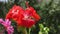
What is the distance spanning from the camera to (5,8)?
325 cm

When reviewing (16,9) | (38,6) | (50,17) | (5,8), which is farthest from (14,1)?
(16,9)

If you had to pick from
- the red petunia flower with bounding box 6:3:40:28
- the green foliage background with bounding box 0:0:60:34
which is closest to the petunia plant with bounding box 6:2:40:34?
the red petunia flower with bounding box 6:3:40:28

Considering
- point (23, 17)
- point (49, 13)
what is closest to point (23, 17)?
point (23, 17)

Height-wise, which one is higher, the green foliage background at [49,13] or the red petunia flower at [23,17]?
the red petunia flower at [23,17]

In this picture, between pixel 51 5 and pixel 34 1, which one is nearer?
pixel 51 5

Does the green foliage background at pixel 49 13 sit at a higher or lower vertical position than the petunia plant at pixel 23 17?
lower

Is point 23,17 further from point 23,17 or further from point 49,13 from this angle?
point 49,13

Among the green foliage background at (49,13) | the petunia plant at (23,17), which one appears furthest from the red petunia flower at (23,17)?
the green foliage background at (49,13)

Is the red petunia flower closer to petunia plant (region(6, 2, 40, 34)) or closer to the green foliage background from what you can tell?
petunia plant (region(6, 2, 40, 34))

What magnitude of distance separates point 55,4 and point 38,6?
28 cm

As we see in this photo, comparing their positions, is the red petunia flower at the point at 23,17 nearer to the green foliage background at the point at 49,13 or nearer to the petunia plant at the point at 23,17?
the petunia plant at the point at 23,17

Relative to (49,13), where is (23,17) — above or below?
above

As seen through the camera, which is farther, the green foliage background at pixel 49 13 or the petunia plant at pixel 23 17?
the green foliage background at pixel 49 13

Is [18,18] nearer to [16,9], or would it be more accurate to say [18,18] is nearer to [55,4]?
[16,9]
